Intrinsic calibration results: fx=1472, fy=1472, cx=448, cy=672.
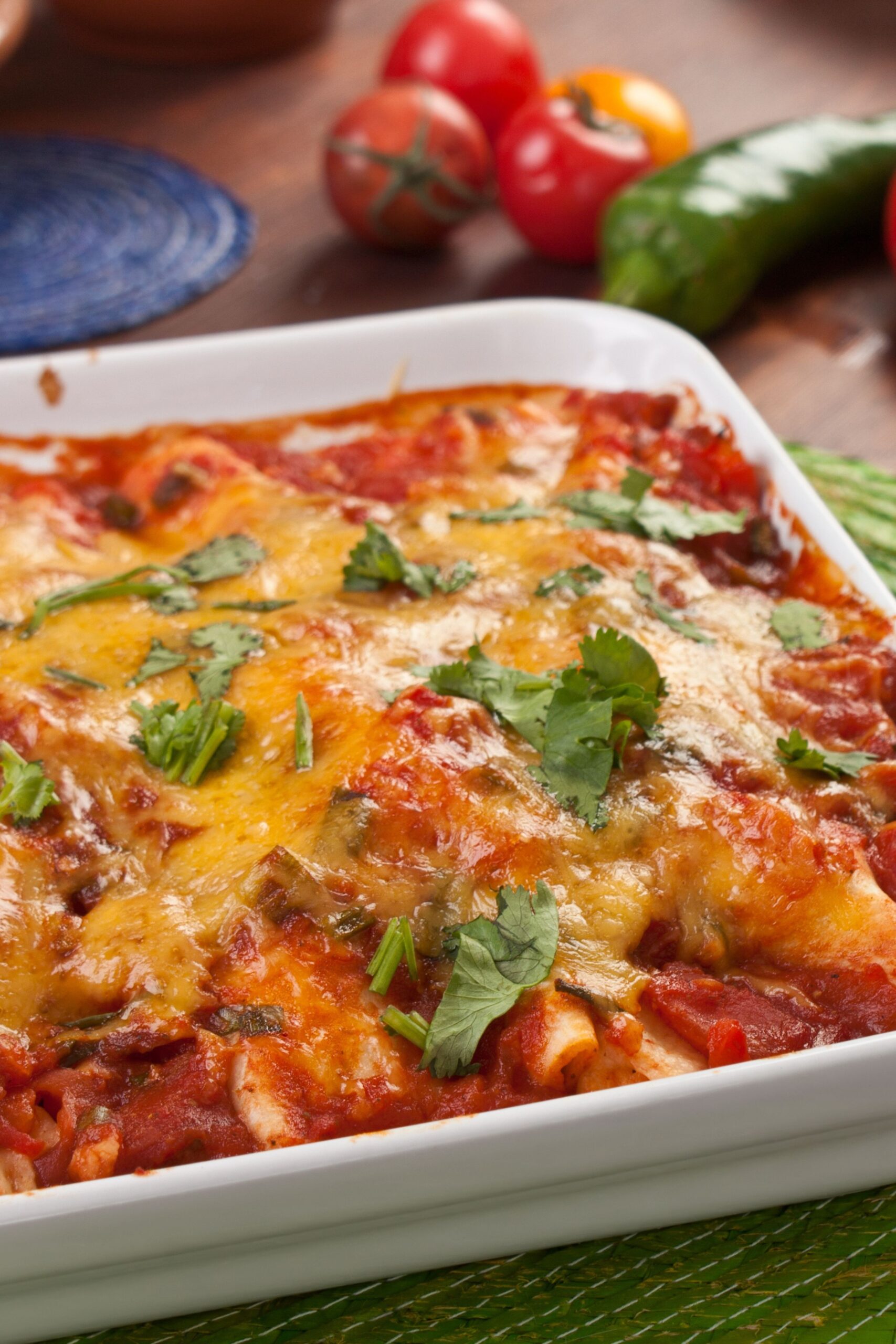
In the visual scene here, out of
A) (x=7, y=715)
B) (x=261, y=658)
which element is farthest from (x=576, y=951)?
(x=7, y=715)

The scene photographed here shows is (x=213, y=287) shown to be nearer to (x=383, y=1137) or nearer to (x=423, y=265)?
(x=423, y=265)

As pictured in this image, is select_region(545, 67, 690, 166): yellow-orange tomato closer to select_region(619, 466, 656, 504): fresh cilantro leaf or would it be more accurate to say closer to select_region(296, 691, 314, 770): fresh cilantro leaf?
select_region(619, 466, 656, 504): fresh cilantro leaf

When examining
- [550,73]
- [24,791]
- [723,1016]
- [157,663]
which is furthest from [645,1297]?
[550,73]

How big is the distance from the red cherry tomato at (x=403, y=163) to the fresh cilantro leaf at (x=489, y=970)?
3.25 meters

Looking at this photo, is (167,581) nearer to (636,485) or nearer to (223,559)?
(223,559)

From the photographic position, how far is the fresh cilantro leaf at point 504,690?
2.44 m

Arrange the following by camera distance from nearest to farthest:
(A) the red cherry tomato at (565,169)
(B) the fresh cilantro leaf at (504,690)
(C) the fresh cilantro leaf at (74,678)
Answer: (B) the fresh cilantro leaf at (504,690), (C) the fresh cilantro leaf at (74,678), (A) the red cherry tomato at (565,169)

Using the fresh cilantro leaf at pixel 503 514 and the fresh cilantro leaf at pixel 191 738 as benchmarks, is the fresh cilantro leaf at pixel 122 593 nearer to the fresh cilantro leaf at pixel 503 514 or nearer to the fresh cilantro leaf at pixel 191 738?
the fresh cilantro leaf at pixel 191 738

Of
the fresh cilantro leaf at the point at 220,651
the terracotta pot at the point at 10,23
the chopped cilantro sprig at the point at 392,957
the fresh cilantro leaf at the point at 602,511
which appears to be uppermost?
the terracotta pot at the point at 10,23

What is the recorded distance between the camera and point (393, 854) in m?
2.23

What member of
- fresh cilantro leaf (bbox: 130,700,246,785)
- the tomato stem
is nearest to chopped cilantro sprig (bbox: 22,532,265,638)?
fresh cilantro leaf (bbox: 130,700,246,785)

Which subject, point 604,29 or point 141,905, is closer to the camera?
point 141,905

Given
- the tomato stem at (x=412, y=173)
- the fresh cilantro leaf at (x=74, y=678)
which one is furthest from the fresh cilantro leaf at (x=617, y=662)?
the tomato stem at (x=412, y=173)

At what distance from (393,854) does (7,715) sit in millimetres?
701
